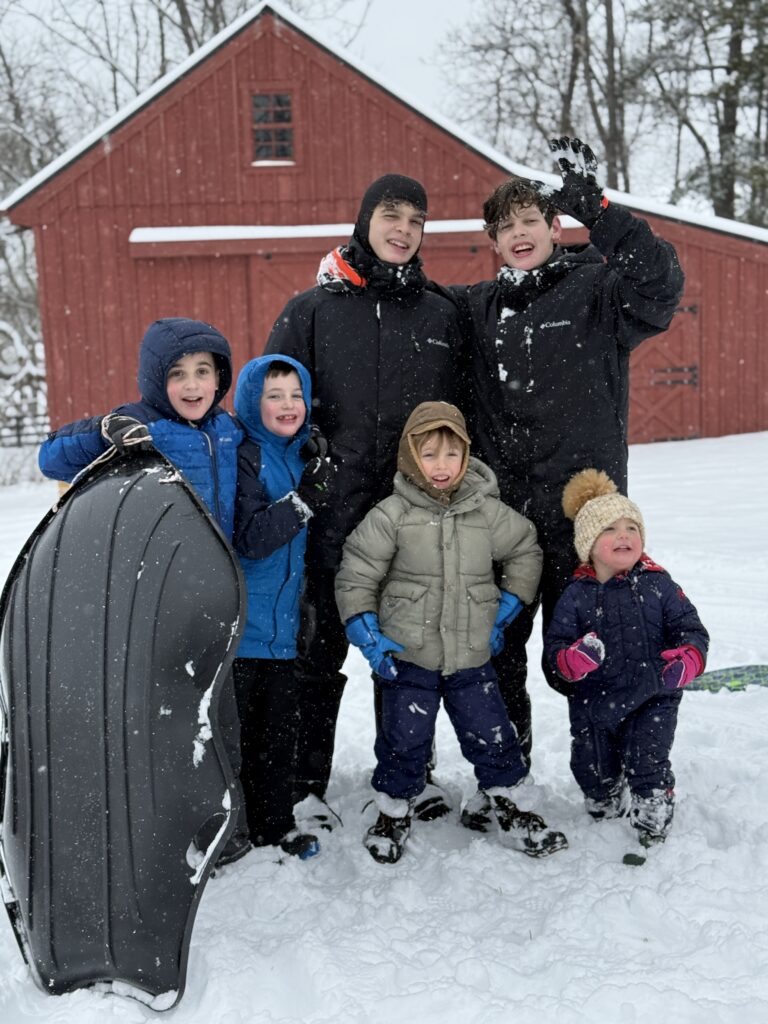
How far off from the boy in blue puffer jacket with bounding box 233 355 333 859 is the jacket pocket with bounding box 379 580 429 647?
0.29 metres

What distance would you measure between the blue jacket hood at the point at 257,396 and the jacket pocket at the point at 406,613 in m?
0.56

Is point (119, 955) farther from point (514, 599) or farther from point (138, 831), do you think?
point (514, 599)

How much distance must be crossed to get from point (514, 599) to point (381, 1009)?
50.0 inches

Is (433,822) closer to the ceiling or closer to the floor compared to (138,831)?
closer to the floor

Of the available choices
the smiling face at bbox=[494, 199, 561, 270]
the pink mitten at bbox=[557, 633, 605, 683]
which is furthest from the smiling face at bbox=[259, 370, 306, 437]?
the pink mitten at bbox=[557, 633, 605, 683]

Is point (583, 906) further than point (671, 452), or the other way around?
point (671, 452)

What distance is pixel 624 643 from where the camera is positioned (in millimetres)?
2893

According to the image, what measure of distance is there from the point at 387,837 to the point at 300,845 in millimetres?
267

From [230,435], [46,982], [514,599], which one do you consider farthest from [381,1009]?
[230,435]

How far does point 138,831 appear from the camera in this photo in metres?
2.12

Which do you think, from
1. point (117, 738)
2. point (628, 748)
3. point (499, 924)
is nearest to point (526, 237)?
point (628, 748)

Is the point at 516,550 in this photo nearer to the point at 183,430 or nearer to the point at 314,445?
the point at 314,445

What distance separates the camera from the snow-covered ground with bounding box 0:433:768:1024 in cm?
211

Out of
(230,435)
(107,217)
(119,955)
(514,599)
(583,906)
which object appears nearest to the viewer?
(119,955)
